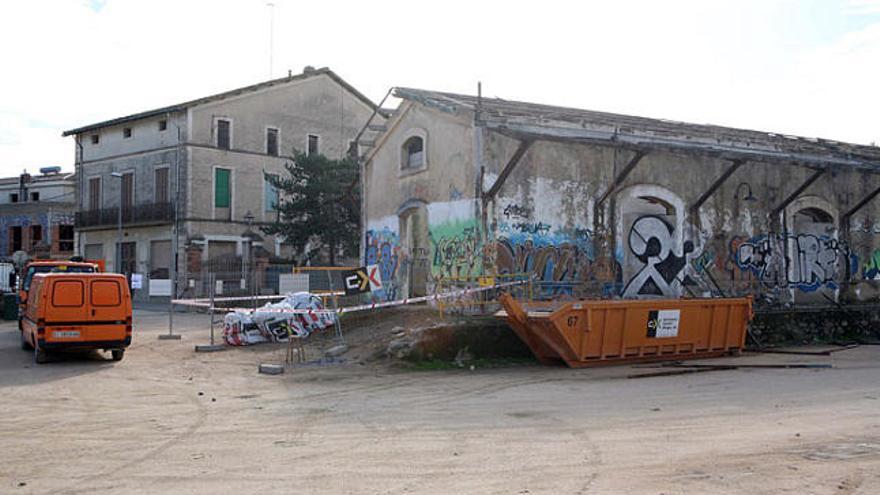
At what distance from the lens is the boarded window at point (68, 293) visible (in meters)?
14.9

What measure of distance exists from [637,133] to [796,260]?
674 centimetres

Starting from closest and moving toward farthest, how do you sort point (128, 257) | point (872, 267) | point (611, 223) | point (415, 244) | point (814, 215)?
point (611, 223)
point (415, 244)
point (814, 215)
point (872, 267)
point (128, 257)

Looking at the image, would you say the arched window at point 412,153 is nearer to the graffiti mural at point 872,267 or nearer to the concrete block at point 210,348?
the concrete block at point 210,348

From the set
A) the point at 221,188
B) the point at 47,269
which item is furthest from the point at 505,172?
the point at 221,188

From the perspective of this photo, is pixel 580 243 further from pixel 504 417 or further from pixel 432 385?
pixel 504 417

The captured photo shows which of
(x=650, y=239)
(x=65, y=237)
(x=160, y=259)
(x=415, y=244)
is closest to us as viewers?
(x=650, y=239)

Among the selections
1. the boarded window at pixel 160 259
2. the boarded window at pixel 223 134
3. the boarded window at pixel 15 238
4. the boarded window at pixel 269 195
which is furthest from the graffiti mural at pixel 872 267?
the boarded window at pixel 15 238

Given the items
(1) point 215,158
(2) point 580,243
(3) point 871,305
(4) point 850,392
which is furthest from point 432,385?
(1) point 215,158

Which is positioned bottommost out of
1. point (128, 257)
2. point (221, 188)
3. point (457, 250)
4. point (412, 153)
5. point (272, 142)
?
point (128, 257)

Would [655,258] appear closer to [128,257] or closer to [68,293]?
[68,293]

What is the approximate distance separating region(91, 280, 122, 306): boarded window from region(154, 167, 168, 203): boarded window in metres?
27.3

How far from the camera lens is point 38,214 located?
52750 mm

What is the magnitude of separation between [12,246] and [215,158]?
22.5m

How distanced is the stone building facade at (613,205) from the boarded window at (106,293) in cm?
727
